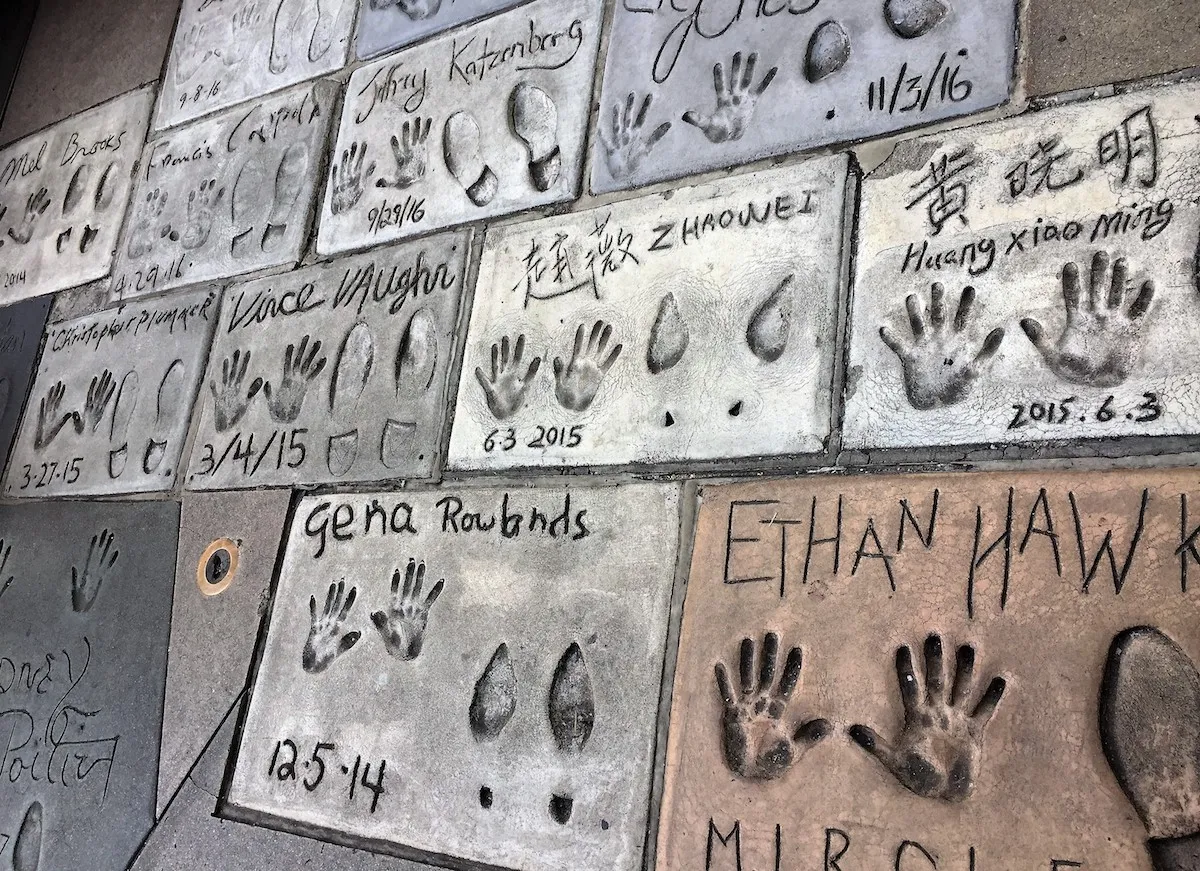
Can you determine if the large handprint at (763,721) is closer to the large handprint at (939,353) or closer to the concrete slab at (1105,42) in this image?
the large handprint at (939,353)

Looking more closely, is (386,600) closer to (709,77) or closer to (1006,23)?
(709,77)

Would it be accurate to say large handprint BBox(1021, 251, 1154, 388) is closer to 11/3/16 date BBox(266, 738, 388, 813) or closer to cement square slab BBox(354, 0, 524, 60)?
11/3/16 date BBox(266, 738, 388, 813)

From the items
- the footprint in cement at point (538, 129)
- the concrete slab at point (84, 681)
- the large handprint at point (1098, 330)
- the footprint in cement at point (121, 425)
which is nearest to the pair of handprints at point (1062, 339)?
the large handprint at point (1098, 330)

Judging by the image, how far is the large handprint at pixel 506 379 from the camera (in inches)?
53.1

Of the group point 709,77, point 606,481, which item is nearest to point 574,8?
point 709,77

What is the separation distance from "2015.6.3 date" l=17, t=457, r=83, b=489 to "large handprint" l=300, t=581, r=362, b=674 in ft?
2.49

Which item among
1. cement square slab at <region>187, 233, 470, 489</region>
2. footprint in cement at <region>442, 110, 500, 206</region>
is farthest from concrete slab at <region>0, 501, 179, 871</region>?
footprint in cement at <region>442, 110, 500, 206</region>

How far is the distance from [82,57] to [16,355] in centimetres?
85

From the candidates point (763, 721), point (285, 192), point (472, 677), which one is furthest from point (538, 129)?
point (763, 721)

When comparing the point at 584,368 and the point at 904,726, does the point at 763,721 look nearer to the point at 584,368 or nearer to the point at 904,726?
the point at 904,726

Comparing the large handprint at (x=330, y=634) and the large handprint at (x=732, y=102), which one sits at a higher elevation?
the large handprint at (x=732, y=102)

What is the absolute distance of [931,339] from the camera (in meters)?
1.06

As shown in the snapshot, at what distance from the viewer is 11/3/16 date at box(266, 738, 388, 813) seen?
124 cm

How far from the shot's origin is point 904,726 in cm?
94
